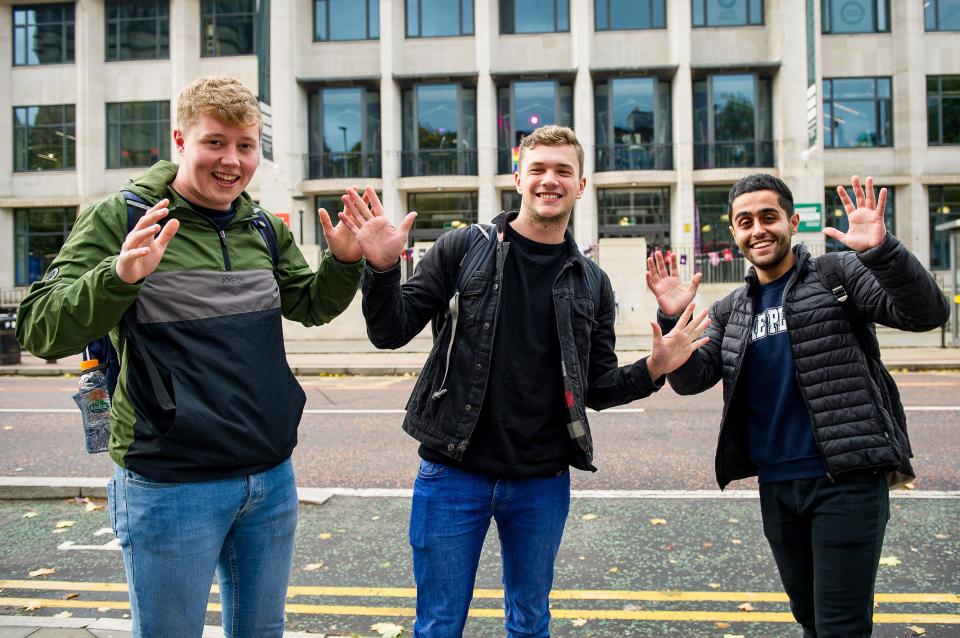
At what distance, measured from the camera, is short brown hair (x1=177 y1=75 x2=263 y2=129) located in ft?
7.20

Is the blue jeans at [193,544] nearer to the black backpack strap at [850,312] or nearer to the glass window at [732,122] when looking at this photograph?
the black backpack strap at [850,312]

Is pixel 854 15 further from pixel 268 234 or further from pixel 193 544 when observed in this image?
pixel 193 544

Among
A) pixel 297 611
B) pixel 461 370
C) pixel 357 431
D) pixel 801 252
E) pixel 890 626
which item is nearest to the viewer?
pixel 461 370

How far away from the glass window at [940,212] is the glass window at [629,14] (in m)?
12.0

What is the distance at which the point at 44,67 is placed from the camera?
99.7 feet

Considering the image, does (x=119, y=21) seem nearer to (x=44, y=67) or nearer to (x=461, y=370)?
(x=44, y=67)

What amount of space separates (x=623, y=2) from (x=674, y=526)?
27.1 metres

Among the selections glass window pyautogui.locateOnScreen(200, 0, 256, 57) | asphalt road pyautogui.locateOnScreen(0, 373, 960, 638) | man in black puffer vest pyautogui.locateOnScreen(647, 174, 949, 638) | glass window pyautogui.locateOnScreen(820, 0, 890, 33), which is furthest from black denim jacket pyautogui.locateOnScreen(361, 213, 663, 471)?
glass window pyautogui.locateOnScreen(820, 0, 890, 33)

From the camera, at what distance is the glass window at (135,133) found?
29844 millimetres

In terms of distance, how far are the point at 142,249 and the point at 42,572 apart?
3.56m

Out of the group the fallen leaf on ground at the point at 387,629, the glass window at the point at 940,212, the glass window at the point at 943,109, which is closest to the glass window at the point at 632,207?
the glass window at the point at 940,212

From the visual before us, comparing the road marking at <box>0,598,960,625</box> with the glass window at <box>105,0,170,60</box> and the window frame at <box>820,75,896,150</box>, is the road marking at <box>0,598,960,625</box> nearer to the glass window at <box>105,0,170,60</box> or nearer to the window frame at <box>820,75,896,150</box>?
the window frame at <box>820,75,896,150</box>

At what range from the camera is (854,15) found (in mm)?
28062

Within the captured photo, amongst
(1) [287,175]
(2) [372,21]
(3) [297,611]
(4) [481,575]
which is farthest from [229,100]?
(2) [372,21]
